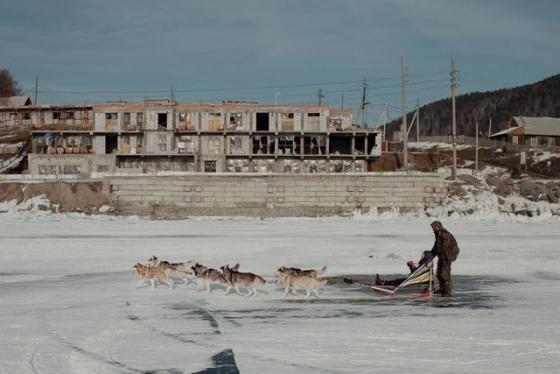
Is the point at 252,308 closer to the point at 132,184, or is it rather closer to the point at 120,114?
the point at 132,184

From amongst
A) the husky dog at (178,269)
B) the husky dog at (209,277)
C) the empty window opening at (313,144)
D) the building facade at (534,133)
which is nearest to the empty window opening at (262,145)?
the empty window opening at (313,144)

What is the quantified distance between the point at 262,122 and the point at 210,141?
226 inches

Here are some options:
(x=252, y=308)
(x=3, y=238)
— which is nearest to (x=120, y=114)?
(x=3, y=238)

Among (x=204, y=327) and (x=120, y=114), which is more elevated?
(x=120, y=114)

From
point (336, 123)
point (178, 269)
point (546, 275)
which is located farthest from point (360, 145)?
point (178, 269)

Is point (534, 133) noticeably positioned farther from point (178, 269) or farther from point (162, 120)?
point (178, 269)

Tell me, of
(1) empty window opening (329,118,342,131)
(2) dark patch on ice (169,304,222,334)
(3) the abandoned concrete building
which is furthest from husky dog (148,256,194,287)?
→ (1) empty window opening (329,118,342,131)

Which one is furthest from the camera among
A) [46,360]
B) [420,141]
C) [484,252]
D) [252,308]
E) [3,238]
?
[420,141]

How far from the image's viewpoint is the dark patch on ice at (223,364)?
8.46 meters

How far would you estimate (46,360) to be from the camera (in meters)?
9.03

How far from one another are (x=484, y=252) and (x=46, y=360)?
65.3 feet

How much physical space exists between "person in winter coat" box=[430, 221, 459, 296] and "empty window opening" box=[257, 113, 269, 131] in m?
53.1

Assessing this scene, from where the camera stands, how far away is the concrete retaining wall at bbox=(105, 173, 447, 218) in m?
51.6

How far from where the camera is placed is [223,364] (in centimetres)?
883
